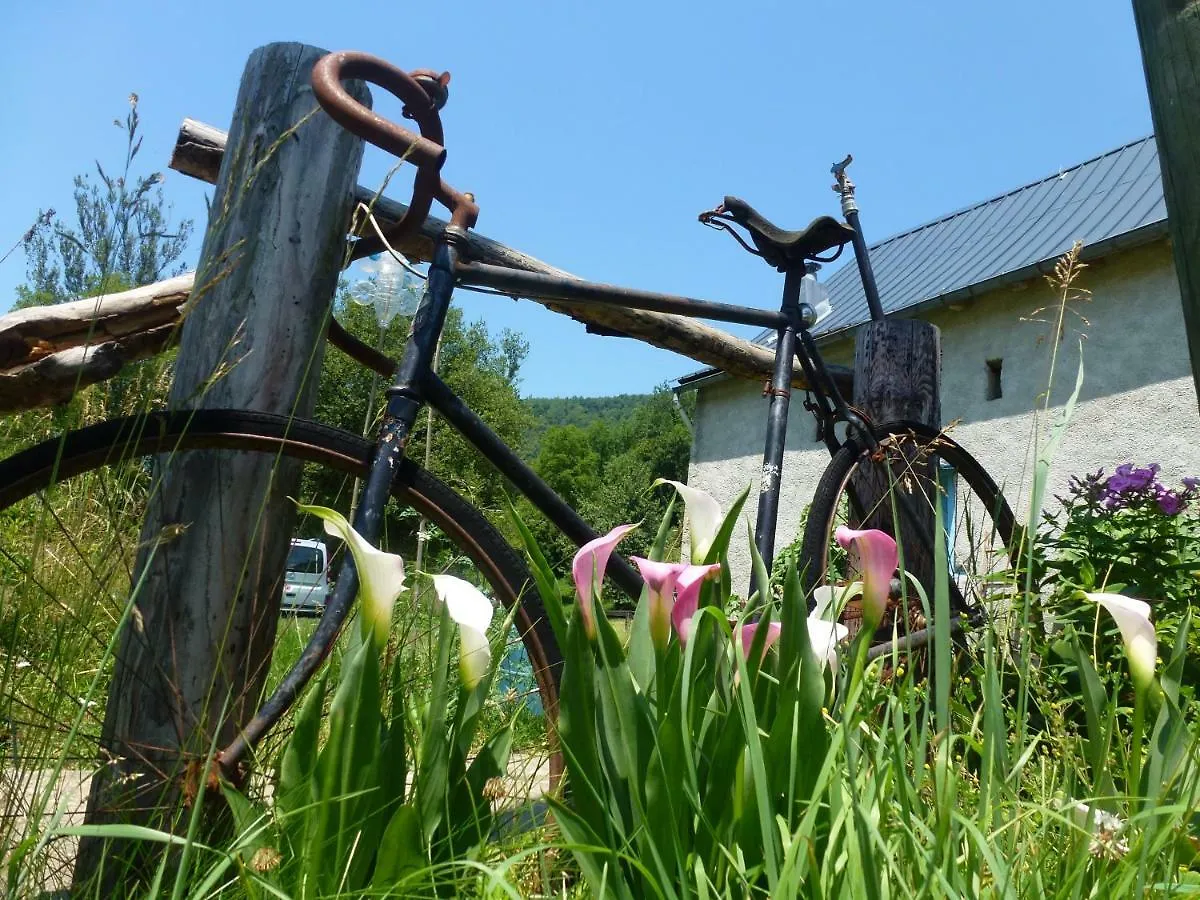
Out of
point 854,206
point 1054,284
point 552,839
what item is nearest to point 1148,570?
point 854,206

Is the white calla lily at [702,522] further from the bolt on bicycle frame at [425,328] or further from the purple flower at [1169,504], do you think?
the purple flower at [1169,504]

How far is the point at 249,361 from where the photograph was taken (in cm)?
171

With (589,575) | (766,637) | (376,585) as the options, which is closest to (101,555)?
(376,585)

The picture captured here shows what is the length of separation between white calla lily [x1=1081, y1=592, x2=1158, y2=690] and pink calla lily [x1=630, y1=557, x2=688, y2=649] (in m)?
0.43

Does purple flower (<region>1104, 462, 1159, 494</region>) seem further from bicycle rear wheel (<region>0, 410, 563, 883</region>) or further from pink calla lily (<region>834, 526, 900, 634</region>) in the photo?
pink calla lily (<region>834, 526, 900, 634</region>)

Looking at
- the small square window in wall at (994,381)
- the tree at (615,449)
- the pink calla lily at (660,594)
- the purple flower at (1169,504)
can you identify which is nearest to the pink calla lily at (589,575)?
the pink calla lily at (660,594)

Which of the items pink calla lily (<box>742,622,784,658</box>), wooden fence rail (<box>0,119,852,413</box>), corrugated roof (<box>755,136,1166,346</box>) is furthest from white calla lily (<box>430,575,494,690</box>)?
corrugated roof (<box>755,136,1166,346</box>)

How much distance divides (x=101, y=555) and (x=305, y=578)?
694mm

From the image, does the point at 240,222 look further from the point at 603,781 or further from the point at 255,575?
the point at 603,781

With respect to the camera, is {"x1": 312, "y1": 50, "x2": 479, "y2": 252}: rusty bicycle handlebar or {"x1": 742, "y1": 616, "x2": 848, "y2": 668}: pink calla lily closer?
{"x1": 742, "y1": 616, "x2": 848, "y2": 668}: pink calla lily

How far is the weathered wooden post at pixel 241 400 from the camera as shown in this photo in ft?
5.23

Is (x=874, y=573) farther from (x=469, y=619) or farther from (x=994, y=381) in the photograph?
(x=994, y=381)

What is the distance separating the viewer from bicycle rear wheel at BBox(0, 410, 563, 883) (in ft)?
4.11

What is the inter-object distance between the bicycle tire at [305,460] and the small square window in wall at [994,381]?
904 centimetres
